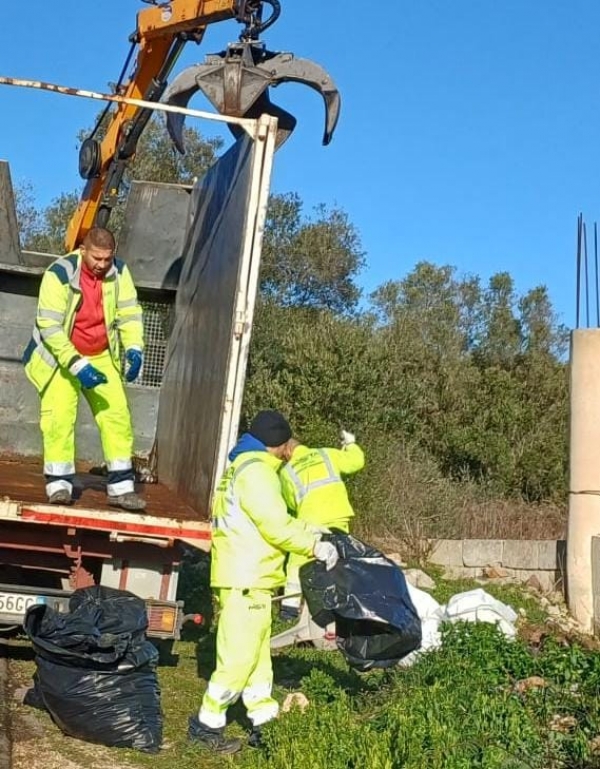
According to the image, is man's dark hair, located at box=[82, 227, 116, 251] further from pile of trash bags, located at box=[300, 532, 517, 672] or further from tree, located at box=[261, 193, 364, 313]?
tree, located at box=[261, 193, 364, 313]

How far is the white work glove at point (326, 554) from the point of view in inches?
210

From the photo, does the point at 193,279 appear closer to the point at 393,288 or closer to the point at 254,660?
the point at 254,660

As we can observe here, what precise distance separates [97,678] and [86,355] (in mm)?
2145

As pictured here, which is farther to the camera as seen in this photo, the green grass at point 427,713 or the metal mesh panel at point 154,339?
the metal mesh panel at point 154,339

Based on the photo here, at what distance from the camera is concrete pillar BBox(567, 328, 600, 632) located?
31.8ft

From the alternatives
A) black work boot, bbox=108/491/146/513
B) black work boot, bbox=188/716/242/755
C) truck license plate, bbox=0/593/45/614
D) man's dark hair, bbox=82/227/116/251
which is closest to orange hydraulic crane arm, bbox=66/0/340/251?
man's dark hair, bbox=82/227/116/251

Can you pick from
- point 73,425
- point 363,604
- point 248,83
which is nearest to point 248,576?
point 363,604

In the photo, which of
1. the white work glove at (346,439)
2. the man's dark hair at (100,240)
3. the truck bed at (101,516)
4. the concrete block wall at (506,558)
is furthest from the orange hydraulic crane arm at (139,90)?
the concrete block wall at (506,558)

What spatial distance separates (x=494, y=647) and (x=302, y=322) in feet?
41.7

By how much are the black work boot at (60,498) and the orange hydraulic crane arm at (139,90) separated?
3.23m

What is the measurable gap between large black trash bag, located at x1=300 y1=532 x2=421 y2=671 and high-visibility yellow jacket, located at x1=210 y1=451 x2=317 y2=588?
215mm

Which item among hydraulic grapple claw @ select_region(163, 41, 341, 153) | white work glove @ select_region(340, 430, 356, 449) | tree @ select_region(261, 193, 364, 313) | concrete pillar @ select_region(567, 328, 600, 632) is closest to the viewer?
hydraulic grapple claw @ select_region(163, 41, 341, 153)

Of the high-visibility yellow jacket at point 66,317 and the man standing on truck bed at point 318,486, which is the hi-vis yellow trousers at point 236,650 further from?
the man standing on truck bed at point 318,486

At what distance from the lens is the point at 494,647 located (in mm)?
6398
